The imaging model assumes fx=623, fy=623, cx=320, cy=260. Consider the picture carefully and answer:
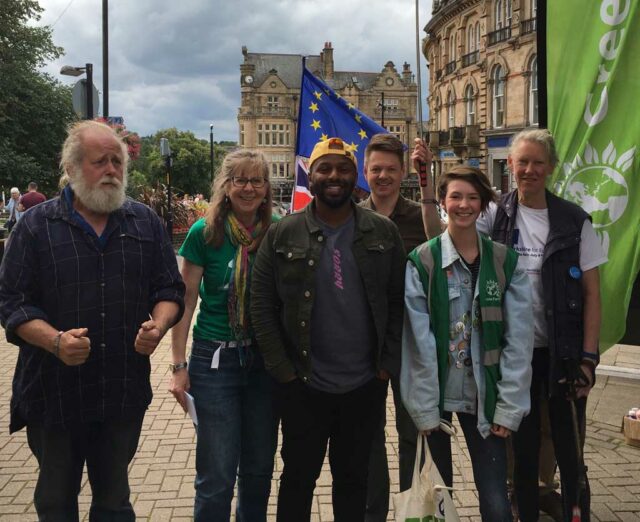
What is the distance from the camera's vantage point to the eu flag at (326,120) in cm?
620

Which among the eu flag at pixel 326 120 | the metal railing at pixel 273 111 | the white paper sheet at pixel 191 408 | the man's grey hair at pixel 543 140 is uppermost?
the metal railing at pixel 273 111

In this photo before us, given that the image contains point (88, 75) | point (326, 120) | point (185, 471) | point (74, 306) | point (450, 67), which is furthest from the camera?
point (450, 67)

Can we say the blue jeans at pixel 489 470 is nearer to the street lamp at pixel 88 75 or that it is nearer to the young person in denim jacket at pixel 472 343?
the young person in denim jacket at pixel 472 343

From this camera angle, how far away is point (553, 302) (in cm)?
320

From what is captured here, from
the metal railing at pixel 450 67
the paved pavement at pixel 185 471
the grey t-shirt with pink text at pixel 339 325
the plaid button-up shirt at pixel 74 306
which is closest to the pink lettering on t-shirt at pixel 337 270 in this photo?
the grey t-shirt with pink text at pixel 339 325

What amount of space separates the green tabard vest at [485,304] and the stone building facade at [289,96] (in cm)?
9838

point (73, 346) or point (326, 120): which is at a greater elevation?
point (326, 120)

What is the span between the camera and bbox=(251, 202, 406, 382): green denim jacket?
2869 millimetres

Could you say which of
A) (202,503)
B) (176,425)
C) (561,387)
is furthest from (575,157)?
(176,425)

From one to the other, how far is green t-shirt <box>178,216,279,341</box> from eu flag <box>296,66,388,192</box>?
Result: 3271mm

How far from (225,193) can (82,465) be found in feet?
4.89

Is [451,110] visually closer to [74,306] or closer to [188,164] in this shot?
[188,164]

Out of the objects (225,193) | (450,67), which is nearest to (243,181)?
(225,193)

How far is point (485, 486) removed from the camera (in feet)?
9.77
